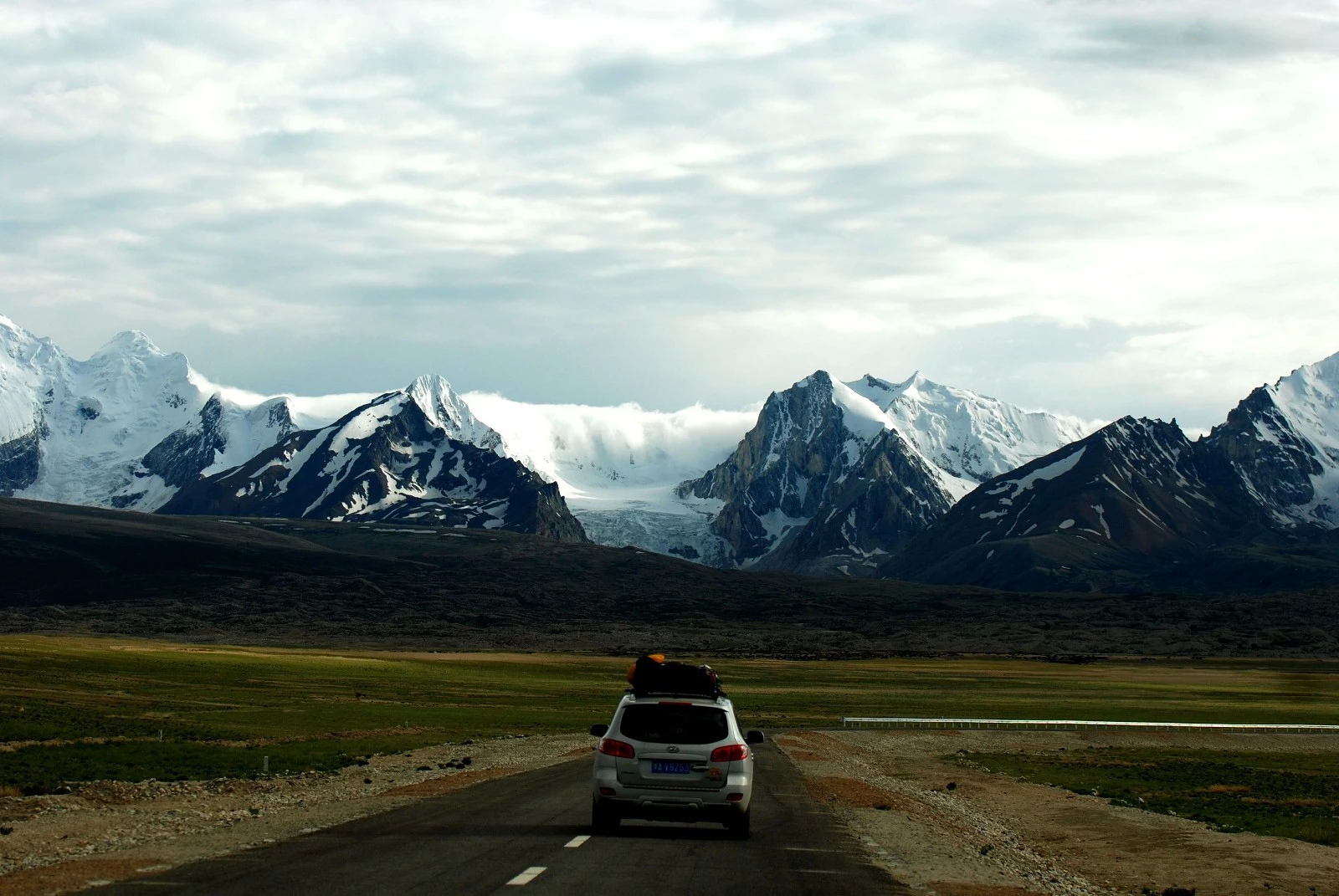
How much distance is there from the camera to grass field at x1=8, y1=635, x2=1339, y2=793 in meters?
52.0

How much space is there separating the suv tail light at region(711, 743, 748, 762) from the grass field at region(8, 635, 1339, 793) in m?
18.5

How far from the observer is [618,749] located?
95.0 feet

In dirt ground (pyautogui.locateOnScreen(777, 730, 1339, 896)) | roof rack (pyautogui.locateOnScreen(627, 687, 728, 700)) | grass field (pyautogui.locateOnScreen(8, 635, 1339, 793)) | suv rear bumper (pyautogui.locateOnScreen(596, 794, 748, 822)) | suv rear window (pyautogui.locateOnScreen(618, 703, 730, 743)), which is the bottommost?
grass field (pyautogui.locateOnScreen(8, 635, 1339, 793))

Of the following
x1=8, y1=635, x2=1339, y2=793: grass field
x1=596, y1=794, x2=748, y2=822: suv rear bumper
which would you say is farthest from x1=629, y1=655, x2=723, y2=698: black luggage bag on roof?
x1=8, y1=635, x2=1339, y2=793: grass field

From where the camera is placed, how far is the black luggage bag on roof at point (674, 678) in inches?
1275

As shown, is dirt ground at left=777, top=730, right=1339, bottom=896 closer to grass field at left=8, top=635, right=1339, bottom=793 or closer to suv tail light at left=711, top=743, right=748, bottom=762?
suv tail light at left=711, top=743, right=748, bottom=762

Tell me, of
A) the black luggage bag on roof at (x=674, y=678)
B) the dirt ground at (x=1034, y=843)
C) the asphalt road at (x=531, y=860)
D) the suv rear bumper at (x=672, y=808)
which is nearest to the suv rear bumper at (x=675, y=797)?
the suv rear bumper at (x=672, y=808)

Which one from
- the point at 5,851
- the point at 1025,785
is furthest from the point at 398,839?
the point at 1025,785

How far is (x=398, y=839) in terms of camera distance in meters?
27.3

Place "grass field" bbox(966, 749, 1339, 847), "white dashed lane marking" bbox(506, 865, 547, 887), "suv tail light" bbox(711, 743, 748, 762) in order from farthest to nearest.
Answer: "grass field" bbox(966, 749, 1339, 847) < "suv tail light" bbox(711, 743, 748, 762) < "white dashed lane marking" bbox(506, 865, 547, 887)

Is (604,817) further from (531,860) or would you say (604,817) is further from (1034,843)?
(1034,843)

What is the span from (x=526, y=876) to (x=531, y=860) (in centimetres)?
213

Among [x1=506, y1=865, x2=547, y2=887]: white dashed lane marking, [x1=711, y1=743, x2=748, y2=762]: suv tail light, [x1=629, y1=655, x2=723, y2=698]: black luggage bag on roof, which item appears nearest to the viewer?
[x1=506, y1=865, x2=547, y2=887]: white dashed lane marking

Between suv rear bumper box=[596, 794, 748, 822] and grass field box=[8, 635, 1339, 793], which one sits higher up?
suv rear bumper box=[596, 794, 748, 822]
